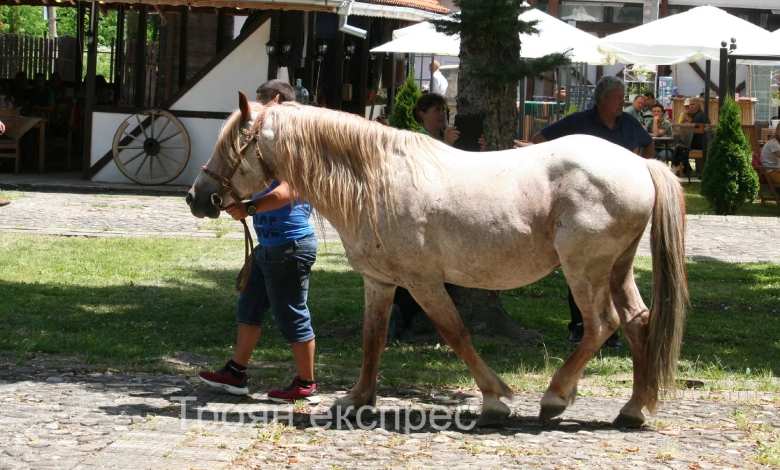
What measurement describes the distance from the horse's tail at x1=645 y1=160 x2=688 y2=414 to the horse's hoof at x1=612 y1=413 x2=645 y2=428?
0.31ft

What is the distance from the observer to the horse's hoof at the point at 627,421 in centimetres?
522

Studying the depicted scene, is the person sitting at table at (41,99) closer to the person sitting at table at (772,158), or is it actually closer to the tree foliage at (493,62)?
the person sitting at table at (772,158)

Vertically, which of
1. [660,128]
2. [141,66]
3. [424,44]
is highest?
[424,44]

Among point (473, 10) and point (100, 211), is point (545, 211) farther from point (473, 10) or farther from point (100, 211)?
point (100, 211)

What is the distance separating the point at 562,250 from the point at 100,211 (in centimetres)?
982

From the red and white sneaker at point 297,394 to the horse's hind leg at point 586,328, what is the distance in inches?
50.8

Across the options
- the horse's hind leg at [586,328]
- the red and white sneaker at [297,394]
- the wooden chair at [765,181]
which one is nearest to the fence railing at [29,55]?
the wooden chair at [765,181]

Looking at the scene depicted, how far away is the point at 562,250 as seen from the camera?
509 centimetres

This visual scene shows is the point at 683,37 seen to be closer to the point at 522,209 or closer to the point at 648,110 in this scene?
the point at 648,110

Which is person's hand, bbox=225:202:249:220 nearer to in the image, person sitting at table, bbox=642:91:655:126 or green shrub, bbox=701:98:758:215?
green shrub, bbox=701:98:758:215

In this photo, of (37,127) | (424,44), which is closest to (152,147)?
(37,127)

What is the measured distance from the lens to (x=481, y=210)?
512cm

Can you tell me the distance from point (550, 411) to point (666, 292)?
867 mm

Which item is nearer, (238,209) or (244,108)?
(244,108)
